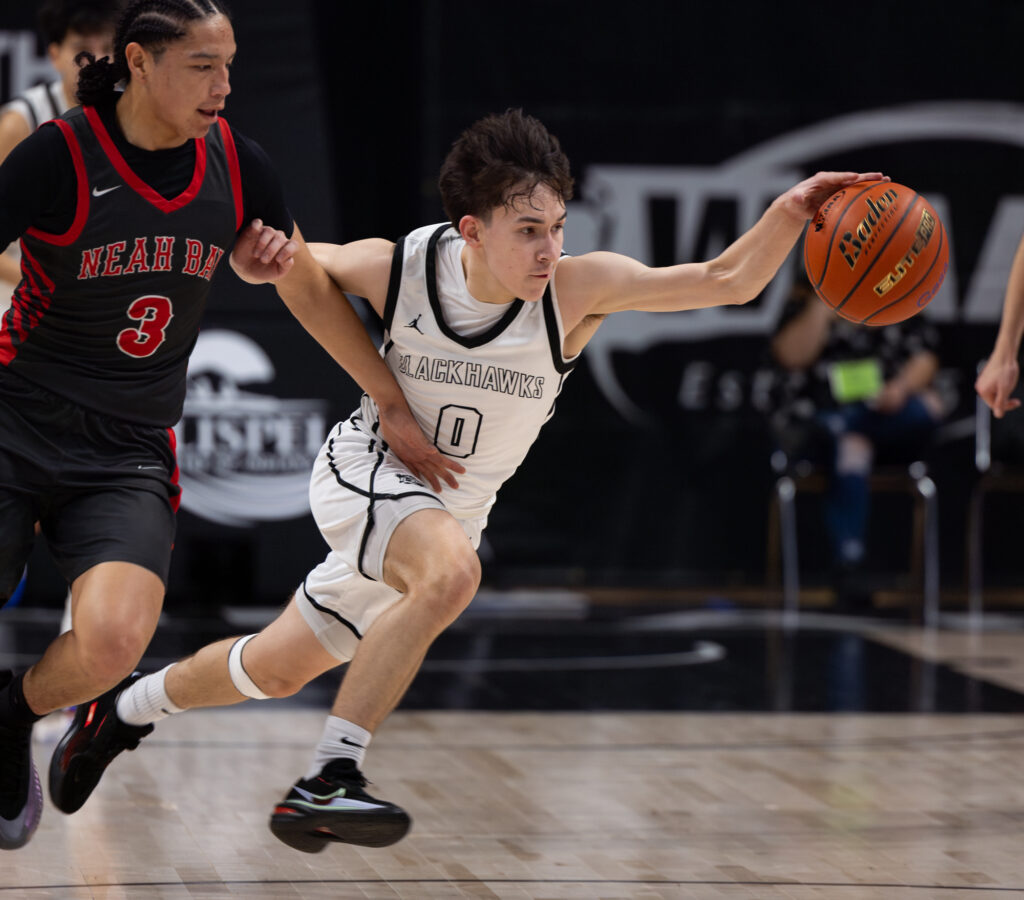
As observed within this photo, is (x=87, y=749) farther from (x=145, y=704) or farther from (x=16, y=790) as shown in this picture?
(x=16, y=790)

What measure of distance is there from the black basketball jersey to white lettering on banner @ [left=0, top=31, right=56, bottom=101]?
491cm

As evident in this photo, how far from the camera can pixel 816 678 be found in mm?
7023

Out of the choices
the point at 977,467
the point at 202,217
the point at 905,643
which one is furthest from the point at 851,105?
the point at 202,217

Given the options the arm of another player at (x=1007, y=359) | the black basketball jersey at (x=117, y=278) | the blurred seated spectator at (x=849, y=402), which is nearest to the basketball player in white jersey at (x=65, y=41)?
the black basketball jersey at (x=117, y=278)

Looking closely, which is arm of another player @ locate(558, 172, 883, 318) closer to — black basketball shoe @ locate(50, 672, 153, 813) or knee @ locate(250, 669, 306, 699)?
knee @ locate(250, 669, 306, 699)

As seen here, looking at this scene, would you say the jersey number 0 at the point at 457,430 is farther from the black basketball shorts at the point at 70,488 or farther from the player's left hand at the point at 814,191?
the player's left hand at the point at 814,191

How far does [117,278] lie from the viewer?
3.51 m

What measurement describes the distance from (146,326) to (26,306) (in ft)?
0.89

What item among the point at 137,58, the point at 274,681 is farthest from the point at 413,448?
the point at 137,58

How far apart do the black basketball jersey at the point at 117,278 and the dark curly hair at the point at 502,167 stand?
1.77 feet

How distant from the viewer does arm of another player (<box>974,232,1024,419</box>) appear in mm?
4395

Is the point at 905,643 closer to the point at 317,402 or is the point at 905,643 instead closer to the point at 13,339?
the point at 317,402

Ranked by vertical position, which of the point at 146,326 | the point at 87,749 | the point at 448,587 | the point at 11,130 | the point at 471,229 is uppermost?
the point at 11,130

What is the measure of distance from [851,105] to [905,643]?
3225 millimetres
